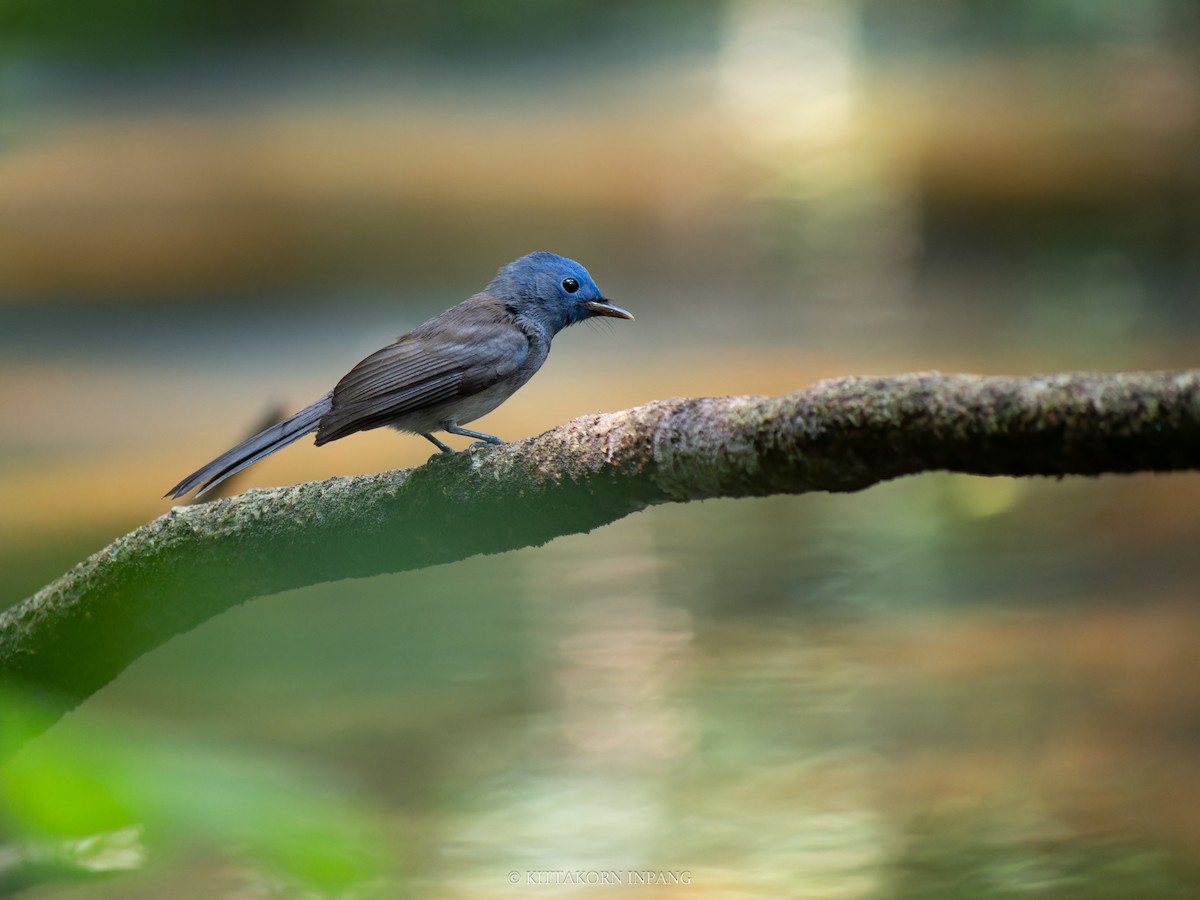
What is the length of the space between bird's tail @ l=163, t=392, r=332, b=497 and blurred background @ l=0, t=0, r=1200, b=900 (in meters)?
0.35

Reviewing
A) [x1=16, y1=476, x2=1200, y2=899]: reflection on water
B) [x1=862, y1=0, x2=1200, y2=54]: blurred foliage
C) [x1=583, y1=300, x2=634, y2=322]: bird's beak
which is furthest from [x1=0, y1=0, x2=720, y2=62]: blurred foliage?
[x1=583, y1=300, x2=634, y2=322]: bird's beak

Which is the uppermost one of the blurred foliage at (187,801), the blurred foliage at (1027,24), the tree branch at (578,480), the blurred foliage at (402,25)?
the blurred foliage at (402,25)

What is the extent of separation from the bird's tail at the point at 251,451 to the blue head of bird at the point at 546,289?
398 millimetres

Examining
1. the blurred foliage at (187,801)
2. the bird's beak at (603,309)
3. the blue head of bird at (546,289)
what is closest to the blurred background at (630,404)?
the blurred foliage at (187,801)

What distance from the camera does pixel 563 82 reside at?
48.6ft

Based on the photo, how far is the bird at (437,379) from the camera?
84.3 inches

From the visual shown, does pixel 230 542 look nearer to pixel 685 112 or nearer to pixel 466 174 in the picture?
pixel 466 174

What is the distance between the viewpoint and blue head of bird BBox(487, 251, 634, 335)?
244cm

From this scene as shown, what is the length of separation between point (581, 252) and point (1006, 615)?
6.03 m

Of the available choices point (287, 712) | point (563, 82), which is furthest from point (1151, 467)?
point (563, 82)

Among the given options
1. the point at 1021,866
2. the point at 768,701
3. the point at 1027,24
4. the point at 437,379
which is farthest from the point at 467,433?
the point at 1027,24

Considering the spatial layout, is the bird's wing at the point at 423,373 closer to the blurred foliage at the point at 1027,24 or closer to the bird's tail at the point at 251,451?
the bird's tail at the point at 251,451

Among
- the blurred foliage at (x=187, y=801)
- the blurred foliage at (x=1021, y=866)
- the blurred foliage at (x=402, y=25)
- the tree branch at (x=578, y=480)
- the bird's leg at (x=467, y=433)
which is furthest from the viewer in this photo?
the blurred foliage at (x=402, y=25)

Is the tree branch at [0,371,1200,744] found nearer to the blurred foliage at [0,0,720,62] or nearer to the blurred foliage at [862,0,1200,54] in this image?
the blurred foliage at [0,0,720,62]
